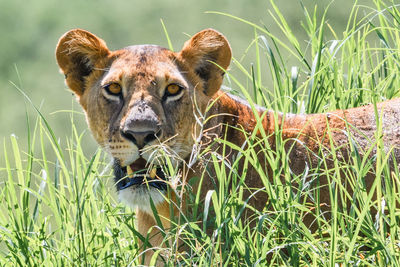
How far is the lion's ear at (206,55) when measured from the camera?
170 inches

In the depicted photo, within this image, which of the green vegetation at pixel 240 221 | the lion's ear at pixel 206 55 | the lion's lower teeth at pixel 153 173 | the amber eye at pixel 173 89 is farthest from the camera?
the lion's ear at pixel 206 55

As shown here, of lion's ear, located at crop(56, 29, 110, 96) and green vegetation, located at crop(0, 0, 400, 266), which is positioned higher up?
lion's ear, located at crop(56, 29, 110, 96)

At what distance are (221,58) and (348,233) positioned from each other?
129 cm

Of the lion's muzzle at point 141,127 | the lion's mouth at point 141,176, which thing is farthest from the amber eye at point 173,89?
the lion's mouth at point 141,176

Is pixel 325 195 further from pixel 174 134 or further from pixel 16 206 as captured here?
pixel 16 206

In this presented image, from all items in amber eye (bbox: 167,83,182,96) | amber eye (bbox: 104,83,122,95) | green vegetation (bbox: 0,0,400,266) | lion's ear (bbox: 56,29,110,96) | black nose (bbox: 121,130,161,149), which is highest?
lion's ear (bbox: 56,29,110,96)

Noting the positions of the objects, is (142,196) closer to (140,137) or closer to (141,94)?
(140,137)

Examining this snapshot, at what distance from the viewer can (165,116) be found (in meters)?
4.03

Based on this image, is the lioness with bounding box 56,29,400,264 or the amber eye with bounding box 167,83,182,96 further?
the amber eye with bounding box 167,83,182,96

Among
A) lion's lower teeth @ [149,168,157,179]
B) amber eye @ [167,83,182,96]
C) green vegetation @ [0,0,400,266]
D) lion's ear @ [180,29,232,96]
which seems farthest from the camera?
lion's ear @ [180,29,232,96]

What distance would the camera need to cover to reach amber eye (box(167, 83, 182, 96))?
4105mm

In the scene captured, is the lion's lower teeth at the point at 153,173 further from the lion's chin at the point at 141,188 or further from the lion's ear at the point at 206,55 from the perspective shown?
the lion's ear at the point at 206,55

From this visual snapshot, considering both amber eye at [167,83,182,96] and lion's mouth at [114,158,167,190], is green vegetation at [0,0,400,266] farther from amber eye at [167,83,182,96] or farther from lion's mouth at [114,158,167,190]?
amber eye at [167,83,182,96]

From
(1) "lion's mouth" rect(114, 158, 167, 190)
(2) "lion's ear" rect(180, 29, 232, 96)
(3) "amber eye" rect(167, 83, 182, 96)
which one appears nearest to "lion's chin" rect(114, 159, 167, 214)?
(1) "lion's mouth" rect(114, 158, 167, 190)
